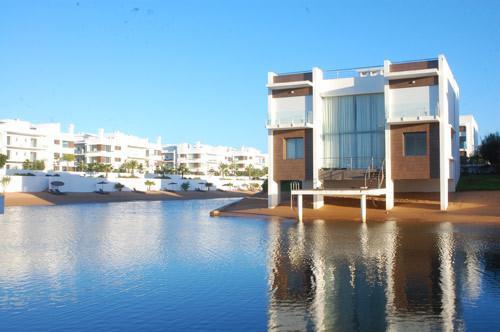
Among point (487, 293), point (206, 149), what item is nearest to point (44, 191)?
point (487, 293)

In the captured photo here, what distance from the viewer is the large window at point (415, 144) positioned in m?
36.1

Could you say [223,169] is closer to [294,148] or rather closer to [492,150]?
[492,150]

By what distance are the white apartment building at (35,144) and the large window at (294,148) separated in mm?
61183

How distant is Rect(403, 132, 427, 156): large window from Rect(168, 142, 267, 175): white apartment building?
343 ft

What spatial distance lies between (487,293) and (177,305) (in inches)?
296

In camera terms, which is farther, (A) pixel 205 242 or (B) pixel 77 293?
(A) pixel 205 242

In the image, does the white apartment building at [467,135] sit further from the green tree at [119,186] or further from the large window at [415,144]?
the green tree at [119,186]

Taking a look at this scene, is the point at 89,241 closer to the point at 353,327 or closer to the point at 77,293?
the point at 77,293

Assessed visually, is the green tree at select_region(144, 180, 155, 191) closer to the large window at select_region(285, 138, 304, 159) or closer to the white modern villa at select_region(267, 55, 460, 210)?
the white modern villa at select_region(267, 55, 460, 210)

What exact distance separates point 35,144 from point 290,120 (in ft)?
218

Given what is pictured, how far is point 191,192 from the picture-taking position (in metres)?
93.2

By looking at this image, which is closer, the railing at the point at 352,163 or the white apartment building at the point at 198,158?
the railing at the point at 352,163

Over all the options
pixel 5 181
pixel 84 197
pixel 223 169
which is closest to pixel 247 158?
pixel 223 169

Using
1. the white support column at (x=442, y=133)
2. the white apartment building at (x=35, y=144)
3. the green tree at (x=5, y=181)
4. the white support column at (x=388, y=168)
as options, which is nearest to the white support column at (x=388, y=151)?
the white support column at (x=388, y=168)
